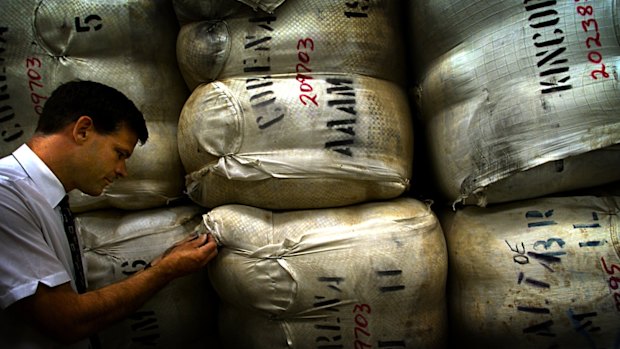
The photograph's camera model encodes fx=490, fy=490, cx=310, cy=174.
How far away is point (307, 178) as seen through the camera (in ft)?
4.10

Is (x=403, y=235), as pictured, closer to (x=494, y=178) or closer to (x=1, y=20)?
(x=494, y=178)

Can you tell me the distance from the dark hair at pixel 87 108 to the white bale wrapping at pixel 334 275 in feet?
1.12

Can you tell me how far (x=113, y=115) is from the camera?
111 cm

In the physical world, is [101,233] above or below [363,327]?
above

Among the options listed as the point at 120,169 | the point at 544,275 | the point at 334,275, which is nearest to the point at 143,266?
the point at 120,169

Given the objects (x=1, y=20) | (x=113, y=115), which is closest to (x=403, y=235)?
(x=113, y=115)

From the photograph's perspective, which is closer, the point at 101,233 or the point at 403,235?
the point at 403,235

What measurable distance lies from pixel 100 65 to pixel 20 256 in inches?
25.1

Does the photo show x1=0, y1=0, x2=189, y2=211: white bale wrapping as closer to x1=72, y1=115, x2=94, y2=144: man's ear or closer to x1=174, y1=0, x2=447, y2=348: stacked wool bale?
x1=174, y1=0, x2=447, y2=348: stacked wool bale

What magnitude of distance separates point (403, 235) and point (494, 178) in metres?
0.26

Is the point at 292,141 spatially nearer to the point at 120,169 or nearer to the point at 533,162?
the point at 120,169

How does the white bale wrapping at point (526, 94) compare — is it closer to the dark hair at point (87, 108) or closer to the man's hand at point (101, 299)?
the man's hand at point (101, 299)

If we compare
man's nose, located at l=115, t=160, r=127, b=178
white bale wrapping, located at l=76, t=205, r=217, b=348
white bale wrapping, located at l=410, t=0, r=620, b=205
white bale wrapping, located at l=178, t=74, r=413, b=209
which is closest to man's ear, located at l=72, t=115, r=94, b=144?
man's nose, located at l=115, t=160, r=127, b=178

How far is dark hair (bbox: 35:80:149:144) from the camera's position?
1074 mm
